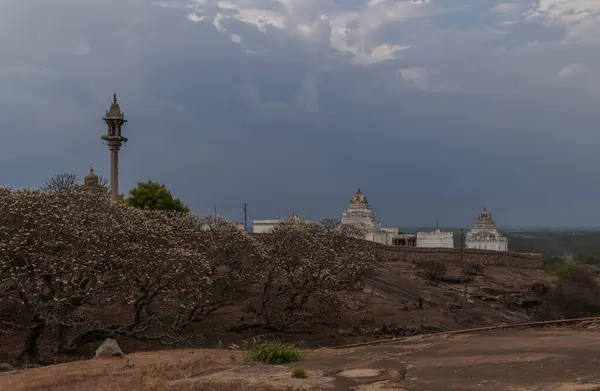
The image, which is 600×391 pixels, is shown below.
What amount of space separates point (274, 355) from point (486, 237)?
56323 millimetres

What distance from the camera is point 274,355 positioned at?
1262 cm

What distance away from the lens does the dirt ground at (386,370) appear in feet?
31.1

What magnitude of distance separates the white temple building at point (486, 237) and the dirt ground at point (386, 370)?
51256mm

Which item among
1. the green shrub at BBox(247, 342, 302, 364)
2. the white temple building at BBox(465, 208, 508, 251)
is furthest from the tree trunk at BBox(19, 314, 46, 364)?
the white temple building at BBox(465, 208, 508, 251)

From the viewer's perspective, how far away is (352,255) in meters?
27.8

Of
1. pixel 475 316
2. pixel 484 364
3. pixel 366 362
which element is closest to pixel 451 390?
pixel 484 364

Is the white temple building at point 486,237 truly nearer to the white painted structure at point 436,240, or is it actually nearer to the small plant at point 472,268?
the white painted structure at point 436,240

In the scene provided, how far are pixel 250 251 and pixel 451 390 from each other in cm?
1686

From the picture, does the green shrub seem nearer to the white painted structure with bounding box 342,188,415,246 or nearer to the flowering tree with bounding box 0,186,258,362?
the flowering tree with bounding box 0,186,258,362

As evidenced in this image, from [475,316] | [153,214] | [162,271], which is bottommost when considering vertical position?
[475,316]

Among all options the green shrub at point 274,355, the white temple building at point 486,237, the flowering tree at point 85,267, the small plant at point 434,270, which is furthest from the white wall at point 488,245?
the green shrub at point 274,355

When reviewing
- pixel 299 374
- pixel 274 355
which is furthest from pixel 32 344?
pixel 299 374

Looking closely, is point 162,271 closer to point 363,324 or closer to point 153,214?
point 153,214

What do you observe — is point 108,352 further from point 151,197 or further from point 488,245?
point 488,245
